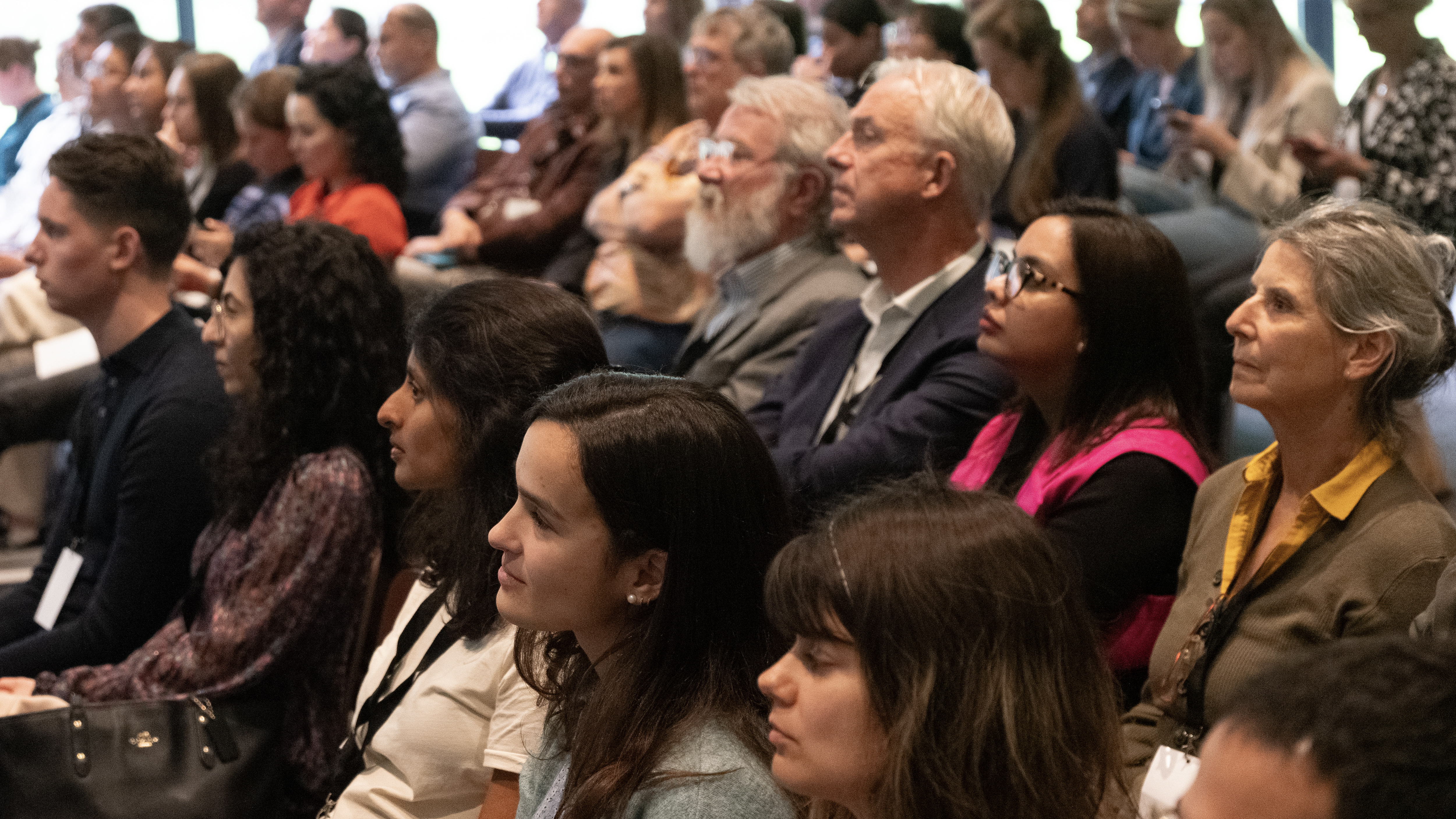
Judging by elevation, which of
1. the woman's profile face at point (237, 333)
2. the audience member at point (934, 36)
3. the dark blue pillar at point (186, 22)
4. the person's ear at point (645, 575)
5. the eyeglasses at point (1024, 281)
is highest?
the person's ear at point (645, 575)

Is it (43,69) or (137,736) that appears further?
(43,69)

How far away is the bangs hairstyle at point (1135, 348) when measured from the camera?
2.22m

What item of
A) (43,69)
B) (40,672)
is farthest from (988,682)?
(43,69)

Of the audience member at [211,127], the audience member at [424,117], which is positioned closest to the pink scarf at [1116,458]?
the audience member at [424,117]

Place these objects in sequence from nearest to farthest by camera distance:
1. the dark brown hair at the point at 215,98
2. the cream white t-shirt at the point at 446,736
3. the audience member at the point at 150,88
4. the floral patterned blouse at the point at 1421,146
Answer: the cream white t-shirt at the point at 446,736 < the floral patterned blouse at the point at 1421,146 < the dark brown hair at the point at 215,98 < the audience member at the point at 150,88

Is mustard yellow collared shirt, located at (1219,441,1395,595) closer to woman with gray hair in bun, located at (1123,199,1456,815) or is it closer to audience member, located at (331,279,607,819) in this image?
woman with gray hair in bun, located at (1123,199,1456,815)

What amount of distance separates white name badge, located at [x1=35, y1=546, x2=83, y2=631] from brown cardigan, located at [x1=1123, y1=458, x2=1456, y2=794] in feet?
6.77

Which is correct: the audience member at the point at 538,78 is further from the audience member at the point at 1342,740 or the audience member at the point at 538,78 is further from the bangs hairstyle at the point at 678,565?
the audience member at the point at 1342,740

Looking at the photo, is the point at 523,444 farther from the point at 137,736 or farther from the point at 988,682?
the point at 137,736

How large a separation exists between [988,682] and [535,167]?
4.14 m

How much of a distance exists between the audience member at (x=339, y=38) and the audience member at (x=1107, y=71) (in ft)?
10.4

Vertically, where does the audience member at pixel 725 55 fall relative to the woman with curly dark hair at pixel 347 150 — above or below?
above

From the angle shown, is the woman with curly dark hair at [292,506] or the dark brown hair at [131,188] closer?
the woman with curly dark hair at [292,506]

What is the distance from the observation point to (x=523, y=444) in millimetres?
1646
